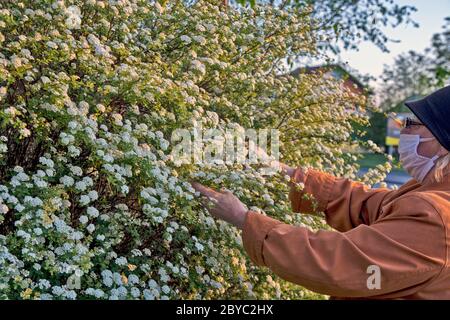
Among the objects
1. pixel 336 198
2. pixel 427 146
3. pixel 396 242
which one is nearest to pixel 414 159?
pixel 427 146

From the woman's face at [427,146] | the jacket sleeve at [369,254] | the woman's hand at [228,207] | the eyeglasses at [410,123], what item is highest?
the eyeglasses at [410,123]

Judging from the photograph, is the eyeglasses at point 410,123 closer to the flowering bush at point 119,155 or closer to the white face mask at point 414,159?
the white face mask at point 414,159

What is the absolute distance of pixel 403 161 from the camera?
2369 millimetres

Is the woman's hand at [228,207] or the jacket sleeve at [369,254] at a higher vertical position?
the woman's hand at [228,207]

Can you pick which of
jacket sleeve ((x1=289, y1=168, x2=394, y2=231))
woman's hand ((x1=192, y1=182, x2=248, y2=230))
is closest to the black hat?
jacket sleeve ((x1=289, y1=168, x2=394, y2=231))

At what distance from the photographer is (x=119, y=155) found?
9.25 ft

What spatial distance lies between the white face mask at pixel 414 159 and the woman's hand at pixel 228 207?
612mm

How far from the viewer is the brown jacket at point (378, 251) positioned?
200cm

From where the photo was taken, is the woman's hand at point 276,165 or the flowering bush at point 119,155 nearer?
the flowering bush at point 119,155

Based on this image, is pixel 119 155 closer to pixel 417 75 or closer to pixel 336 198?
pixel 336 198

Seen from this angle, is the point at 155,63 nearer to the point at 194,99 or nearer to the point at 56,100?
the point at 194,99

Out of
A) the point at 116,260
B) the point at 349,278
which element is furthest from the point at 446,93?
the point at 116,260

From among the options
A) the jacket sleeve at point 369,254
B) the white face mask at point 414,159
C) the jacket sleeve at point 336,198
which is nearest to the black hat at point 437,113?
the white face mask at point 414,159
